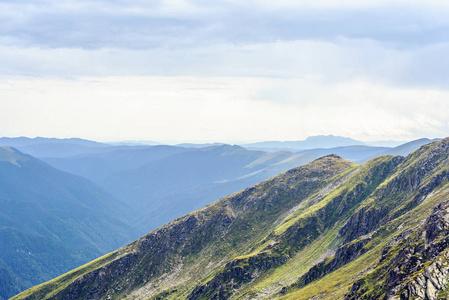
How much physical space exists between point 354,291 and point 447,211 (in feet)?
166

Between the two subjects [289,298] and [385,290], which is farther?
[289,298]

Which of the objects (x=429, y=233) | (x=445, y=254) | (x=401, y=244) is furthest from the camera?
(x=401, y=244)

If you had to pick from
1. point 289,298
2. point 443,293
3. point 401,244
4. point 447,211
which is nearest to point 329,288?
point 289,298

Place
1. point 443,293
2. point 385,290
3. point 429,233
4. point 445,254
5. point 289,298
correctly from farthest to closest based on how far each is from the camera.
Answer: point 289,298
point 429,233
point 385,290
point 445,254
point 443,293

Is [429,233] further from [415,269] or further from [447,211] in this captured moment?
[415,269]

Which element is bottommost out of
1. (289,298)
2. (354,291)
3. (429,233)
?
(289,298)

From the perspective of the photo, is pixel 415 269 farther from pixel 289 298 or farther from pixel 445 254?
pixel 289 298

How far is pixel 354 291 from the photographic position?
143 metres

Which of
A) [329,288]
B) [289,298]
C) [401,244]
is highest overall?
[401,244]

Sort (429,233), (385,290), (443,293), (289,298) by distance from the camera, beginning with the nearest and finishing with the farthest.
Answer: (443,293)
(385,290)
(429,233)
(289,298)

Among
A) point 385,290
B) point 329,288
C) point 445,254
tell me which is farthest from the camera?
point 329,288

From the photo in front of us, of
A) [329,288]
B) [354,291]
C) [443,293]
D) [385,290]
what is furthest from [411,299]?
[329,288]

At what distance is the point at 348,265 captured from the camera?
19725 centimetres

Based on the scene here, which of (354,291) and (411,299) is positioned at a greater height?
(411,299)
